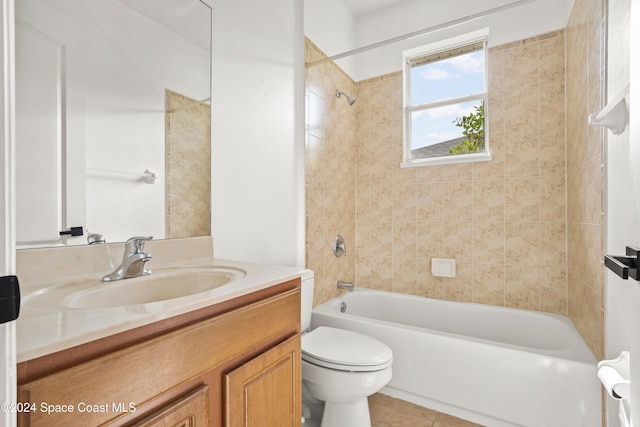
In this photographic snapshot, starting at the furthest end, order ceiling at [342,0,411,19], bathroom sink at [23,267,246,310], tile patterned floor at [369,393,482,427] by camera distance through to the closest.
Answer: ceiling at [342,0,411,19] → tile patterned floor at [369,393,482,427] → bathroom sink at [23,267,246,310]

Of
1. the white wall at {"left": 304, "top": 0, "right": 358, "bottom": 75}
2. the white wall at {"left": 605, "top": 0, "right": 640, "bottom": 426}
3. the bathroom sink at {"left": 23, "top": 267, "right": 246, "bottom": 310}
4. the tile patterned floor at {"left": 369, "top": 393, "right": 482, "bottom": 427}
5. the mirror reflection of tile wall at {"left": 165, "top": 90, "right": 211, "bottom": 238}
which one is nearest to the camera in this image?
the bathroom sink at {"left": 23, "top": 267, "right": 246, "bottom": 310}

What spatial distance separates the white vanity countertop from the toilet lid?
779mm

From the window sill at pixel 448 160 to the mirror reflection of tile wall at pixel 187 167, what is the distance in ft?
5.39

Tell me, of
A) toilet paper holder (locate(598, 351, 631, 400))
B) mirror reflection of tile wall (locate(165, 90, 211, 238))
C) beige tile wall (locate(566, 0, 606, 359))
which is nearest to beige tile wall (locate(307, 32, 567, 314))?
beige tile wall (locate(566, 0, 606, 359))

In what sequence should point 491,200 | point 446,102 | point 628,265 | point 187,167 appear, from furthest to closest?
point 446,102, point 491,200, point 187,167, point 628,265

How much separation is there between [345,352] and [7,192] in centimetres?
136

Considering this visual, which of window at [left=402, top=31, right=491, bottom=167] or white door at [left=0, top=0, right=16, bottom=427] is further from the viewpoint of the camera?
window at [left=402, top=31, right=491, bottom=167]

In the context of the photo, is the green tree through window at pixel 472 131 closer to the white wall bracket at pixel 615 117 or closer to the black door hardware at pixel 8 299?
the white wall bracket at pixel 615 117

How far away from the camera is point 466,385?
1.61 metres

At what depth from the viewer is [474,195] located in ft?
7.50

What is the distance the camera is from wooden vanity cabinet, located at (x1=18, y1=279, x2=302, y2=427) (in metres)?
0.49

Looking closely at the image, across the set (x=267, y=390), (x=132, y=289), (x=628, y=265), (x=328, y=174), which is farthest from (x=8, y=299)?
(x=328, y=174)

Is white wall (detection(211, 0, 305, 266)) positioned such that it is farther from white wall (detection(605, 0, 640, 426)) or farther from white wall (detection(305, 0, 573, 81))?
white wall (detection(605, 0, 640, 426))

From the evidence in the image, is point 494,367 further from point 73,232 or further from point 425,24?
point 425,24
